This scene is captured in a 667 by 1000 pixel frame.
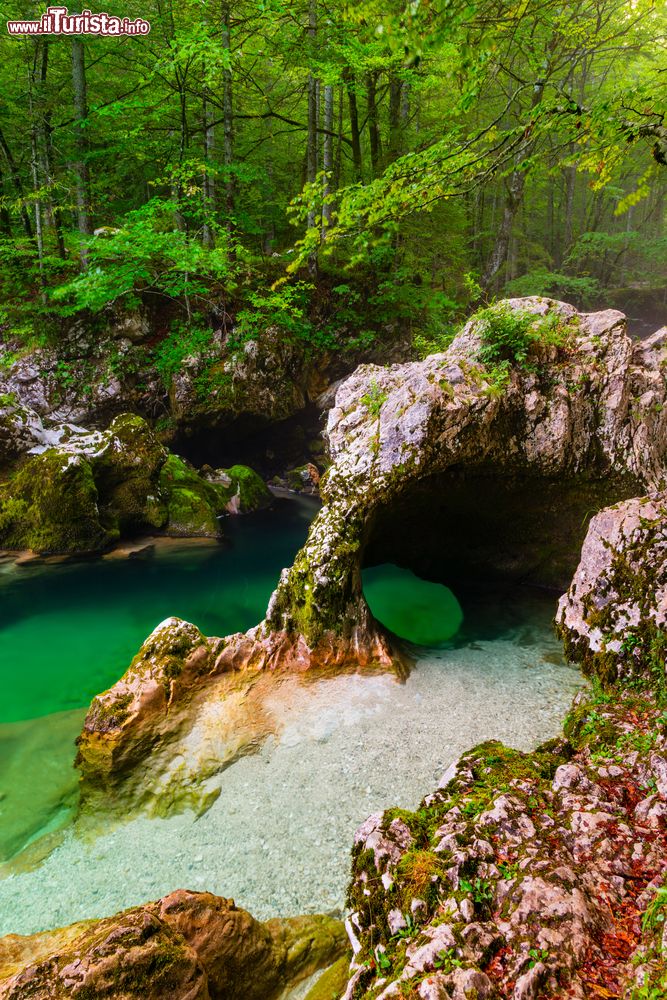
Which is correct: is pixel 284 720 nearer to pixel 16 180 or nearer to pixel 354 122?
pixel 354 122

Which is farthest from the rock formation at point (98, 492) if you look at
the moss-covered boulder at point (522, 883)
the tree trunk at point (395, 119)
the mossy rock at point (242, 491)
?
the tree trunk at point (395, 119)

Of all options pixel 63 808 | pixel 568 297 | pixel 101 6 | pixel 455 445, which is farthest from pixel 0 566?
pixel 568 297

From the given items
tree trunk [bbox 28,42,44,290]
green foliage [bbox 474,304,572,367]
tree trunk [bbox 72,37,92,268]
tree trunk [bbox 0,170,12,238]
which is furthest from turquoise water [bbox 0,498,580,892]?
tree trunk [bbox 0,170,12,238]

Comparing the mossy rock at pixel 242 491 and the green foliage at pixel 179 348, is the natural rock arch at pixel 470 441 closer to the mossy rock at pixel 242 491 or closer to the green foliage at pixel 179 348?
the mossy rock at pixel 242 491

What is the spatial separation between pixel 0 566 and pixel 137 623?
15.1 ft

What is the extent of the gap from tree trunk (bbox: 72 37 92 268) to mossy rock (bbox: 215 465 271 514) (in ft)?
26.3

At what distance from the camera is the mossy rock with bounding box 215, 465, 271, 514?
643 inches

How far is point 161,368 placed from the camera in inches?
632

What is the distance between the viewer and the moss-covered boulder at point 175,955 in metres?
2.17

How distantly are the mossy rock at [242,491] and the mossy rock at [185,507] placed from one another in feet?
4.21

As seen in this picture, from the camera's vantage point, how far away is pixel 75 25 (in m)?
13.7

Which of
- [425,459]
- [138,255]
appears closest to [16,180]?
[138,255]

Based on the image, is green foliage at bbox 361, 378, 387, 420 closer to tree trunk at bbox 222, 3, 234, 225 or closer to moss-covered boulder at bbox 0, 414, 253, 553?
moss-covered boulder at bbox 0, 414, 253, 553

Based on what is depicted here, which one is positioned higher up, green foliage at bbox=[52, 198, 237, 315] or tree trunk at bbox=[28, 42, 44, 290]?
tree trunk at bbox=[28, 42, 44, 290]
